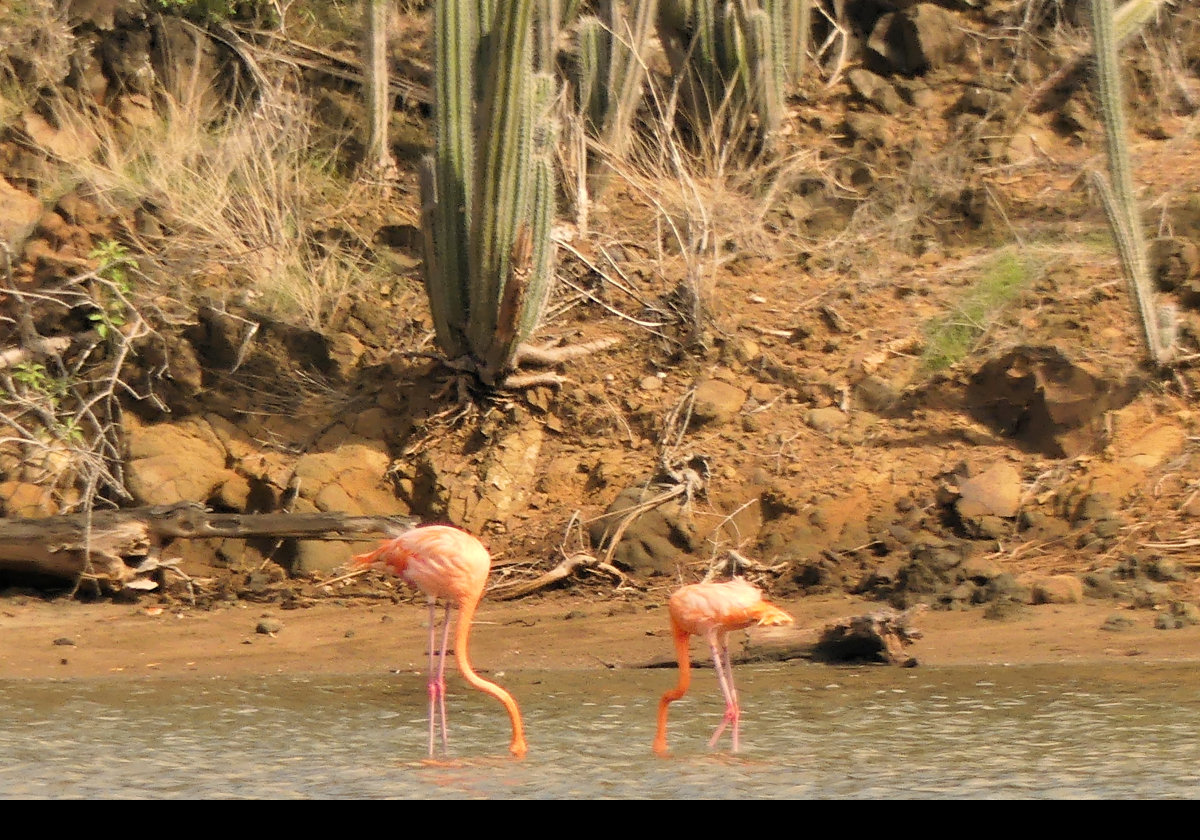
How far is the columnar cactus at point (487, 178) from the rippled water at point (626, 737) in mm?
2836

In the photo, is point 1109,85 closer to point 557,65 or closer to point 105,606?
point 557,65

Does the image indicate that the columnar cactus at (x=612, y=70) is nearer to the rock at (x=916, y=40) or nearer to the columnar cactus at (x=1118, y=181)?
the rock at (x=916, y=40)

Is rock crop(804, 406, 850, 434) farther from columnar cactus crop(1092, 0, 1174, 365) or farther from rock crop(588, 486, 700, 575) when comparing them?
columnar cactus crop(1092, 0, 1174, 365)

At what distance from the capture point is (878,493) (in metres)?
9.55

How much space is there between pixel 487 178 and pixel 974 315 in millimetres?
3594

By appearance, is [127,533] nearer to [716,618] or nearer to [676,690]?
[676,690]

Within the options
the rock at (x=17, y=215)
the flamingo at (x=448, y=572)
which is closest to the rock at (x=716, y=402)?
the flamingo at (x=448, y=572)

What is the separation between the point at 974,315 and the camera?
10.7 metres

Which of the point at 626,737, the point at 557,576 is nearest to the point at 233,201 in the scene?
the point at 557,576

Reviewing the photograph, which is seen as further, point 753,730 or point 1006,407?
point 1006,407

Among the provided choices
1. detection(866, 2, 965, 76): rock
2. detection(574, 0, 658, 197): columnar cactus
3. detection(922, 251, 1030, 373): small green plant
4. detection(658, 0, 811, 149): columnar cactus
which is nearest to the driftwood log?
detection(922, 251, 1030, 373): small green plant

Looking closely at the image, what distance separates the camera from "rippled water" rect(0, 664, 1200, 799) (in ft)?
17.1

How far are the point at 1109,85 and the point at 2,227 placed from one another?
7.62 m

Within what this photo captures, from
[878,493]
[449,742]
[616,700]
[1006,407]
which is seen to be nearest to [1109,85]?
[1006,407]
